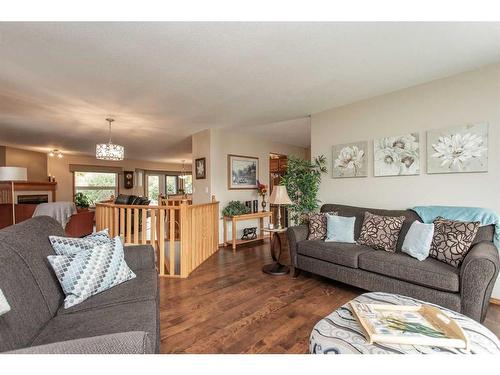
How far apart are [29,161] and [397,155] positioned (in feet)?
27.6

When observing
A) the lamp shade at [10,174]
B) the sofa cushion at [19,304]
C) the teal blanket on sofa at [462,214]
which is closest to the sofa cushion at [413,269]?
the teal blanket on sofa at [462,214]

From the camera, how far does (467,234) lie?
6.42 feet

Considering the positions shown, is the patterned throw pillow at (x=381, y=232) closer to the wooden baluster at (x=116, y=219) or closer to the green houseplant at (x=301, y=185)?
the green houseplant at (x=301, y=185)

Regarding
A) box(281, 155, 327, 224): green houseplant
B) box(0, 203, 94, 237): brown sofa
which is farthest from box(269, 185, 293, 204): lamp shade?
box(0, 203, 94, 237): brown sofa

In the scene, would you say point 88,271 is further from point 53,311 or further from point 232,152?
point 232,152

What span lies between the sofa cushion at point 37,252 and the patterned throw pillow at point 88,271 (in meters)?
0.05

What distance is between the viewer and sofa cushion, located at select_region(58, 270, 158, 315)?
1.30m

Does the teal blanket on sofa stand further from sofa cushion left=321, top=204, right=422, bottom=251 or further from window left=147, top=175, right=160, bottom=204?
window left=147, top=175, right=160, bottom=204

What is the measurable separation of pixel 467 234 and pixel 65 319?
281cm

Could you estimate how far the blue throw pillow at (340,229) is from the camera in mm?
2715

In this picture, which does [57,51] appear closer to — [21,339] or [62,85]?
[62,85]

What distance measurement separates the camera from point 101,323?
3.64 feet

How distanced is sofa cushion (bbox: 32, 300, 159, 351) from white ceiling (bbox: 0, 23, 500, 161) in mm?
1745

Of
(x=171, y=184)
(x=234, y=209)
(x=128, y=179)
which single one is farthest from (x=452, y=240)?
(x=171, y=184)
